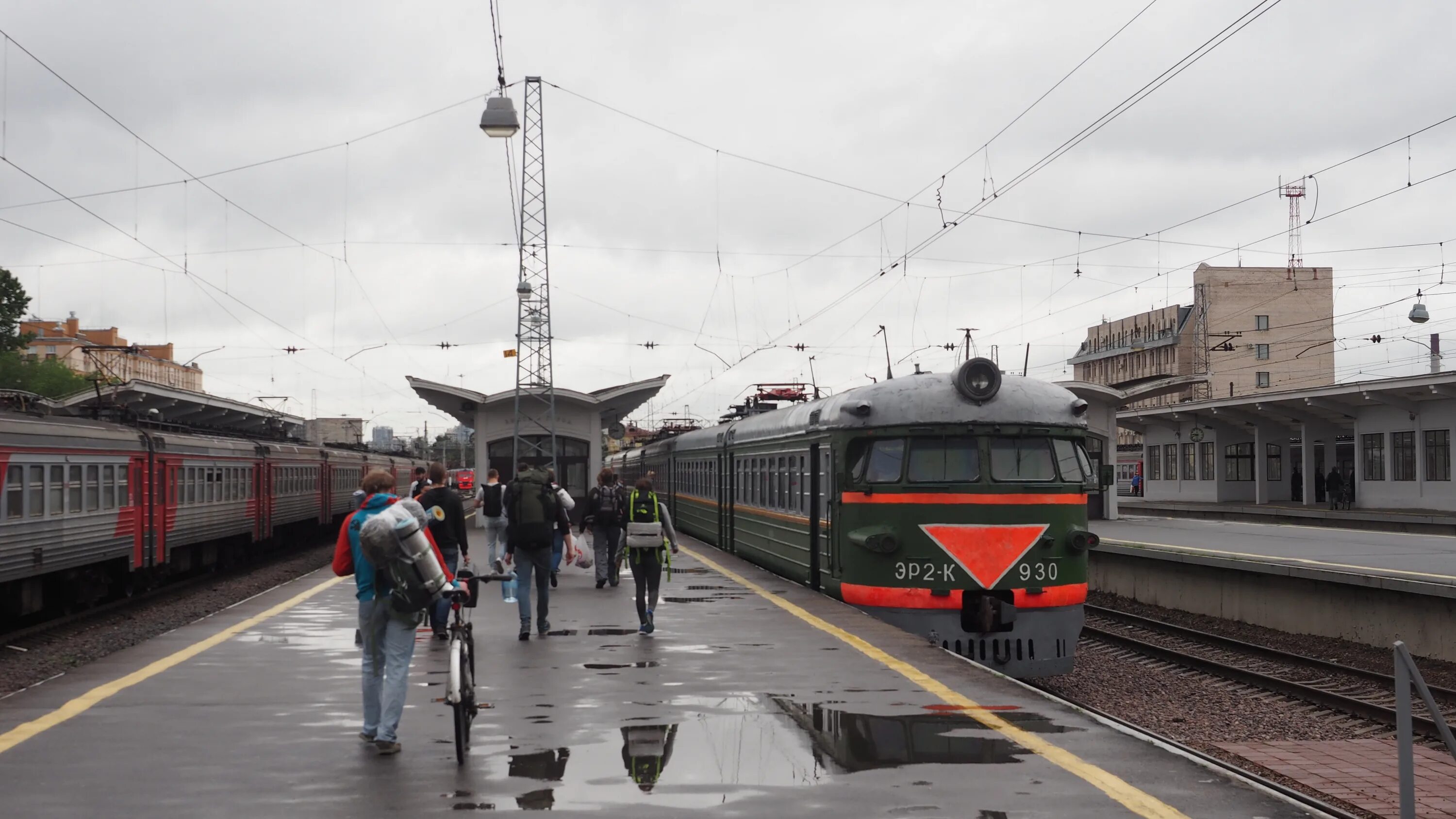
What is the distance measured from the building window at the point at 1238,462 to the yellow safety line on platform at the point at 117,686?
39746 mm

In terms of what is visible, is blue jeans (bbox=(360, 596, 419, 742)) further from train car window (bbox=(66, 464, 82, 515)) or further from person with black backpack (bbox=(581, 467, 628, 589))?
train car window (bbox=(66, 464, 82, 515))

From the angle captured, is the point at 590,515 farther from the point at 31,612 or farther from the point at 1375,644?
the point at 1375,644

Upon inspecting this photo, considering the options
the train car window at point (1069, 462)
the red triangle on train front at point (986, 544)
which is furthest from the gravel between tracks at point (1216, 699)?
the train car window at point (1069, 462)

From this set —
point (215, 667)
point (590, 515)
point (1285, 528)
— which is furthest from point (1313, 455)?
point (215, 667)

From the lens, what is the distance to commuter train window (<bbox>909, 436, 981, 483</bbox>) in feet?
44.7

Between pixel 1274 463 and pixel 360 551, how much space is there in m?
45.2

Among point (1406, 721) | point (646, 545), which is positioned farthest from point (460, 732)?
point (646, 545)

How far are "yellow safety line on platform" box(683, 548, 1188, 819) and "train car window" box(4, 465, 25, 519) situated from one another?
9222 millimetres

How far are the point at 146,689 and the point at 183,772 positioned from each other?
9.32ft

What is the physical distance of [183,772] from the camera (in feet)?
23.2

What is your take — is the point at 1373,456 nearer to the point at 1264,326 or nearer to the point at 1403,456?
the point at 1403,456

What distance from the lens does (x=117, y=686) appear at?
9.74 meters

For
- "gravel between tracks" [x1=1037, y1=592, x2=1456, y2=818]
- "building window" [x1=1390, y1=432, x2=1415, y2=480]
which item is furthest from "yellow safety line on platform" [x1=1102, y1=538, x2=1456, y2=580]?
"building window" [x1=1390, y1=432, x2=1415, y2=480]

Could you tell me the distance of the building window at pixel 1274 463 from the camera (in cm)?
4759
